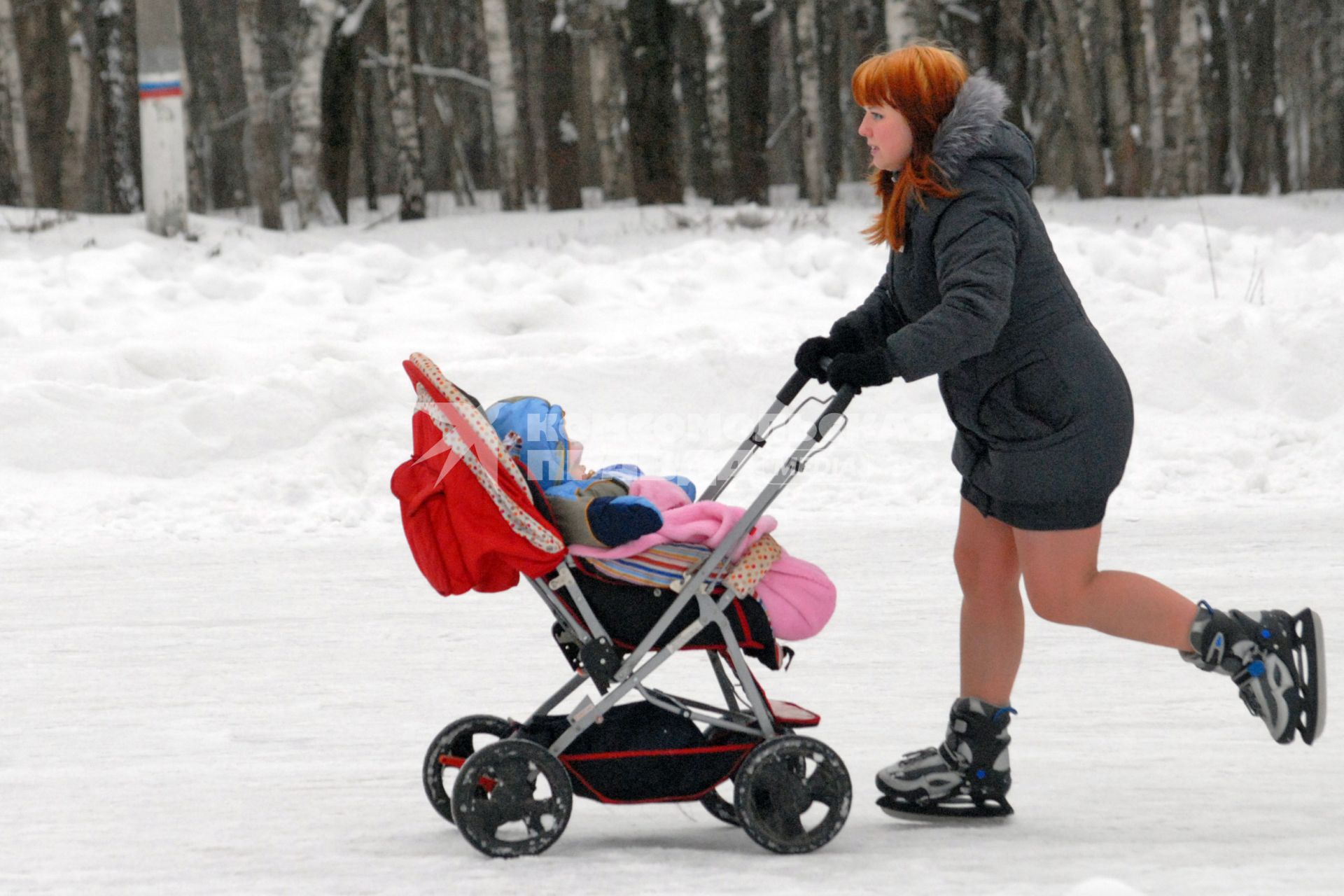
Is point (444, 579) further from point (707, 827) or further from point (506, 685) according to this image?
point (506, 685)

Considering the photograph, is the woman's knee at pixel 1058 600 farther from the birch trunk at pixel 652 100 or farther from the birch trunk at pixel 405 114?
the birch trunk at pixel 405 114

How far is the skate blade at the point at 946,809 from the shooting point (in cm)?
381

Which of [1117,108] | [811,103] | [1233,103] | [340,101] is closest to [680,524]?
[340,101]

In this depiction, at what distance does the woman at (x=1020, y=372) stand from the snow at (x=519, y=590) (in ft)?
1.41

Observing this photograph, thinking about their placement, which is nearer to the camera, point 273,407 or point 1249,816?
point 1249,816

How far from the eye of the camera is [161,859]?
357 cm

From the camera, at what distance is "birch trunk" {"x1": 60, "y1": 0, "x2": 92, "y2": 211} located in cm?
2203

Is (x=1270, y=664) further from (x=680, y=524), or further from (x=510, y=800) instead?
(x=510, y=800)

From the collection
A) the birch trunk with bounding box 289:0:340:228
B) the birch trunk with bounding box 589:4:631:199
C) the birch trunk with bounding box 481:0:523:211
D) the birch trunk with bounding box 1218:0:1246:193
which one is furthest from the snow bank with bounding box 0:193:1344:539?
the birch trunk with bounding box 1218:0:1246:193

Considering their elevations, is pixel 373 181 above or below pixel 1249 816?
above

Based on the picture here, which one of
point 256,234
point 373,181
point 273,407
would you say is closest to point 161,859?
point 273,407

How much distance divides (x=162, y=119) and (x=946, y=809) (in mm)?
10871

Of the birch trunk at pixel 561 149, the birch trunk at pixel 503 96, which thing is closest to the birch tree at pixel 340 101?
the birch trunk at pixel 503 96

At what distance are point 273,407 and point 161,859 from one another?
5108 mm
